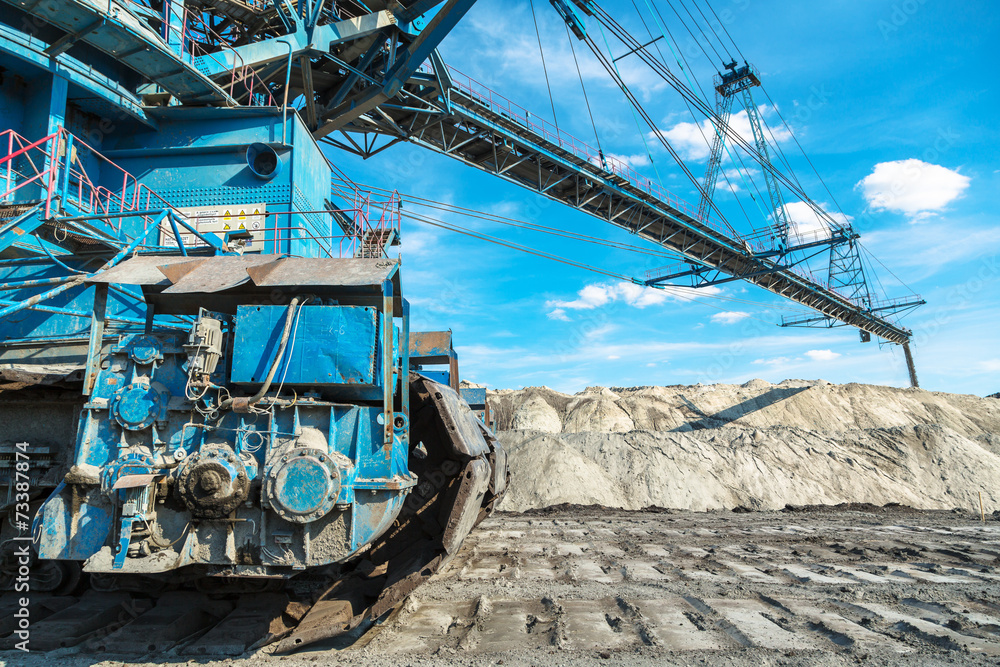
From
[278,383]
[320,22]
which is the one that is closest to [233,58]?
[320,22]

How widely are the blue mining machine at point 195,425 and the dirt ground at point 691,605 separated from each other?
2.25 ft

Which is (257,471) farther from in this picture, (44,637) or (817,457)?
(817,457)

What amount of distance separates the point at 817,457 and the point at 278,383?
18876 millimetres

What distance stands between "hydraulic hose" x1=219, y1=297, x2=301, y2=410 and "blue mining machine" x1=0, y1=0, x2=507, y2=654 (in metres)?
0.02

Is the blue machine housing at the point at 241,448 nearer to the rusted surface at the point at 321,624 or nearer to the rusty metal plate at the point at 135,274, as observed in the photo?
the rusty metal plate at the point at 135,274

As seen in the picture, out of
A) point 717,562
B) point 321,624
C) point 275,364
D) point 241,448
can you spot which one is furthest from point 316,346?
point 717,562

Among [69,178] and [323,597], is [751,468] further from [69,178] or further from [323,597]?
[69,178]

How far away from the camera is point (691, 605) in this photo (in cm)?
551

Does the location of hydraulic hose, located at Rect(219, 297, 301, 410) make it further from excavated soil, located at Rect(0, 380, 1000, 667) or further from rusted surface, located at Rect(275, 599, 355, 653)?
excavated soil, located at Rect(0, 380, 1000, 667)

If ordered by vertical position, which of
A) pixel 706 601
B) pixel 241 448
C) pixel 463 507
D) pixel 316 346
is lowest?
pixel 706 601

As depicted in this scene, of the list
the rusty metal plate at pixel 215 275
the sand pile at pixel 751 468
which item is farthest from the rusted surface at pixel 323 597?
the sand pile at pixel 751 468

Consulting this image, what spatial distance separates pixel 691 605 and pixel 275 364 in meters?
4.78

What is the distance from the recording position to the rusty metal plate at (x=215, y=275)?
3824mm

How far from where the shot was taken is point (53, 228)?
20.0ft
